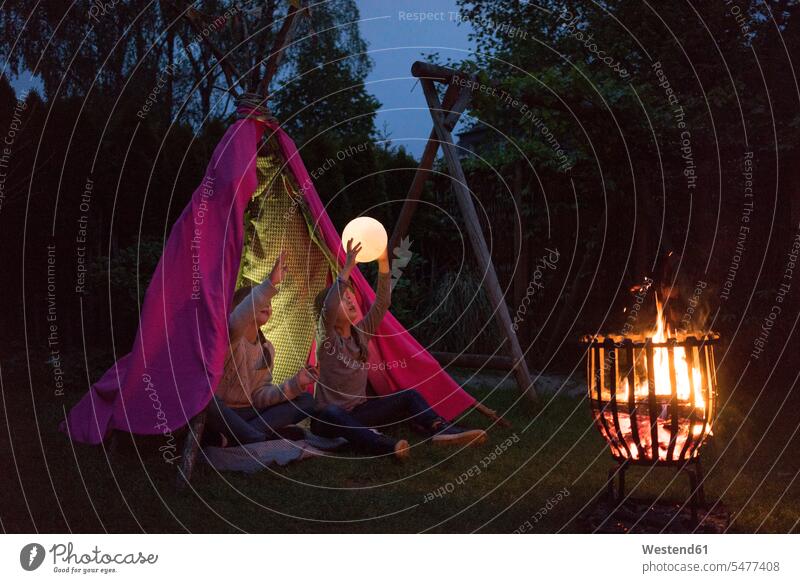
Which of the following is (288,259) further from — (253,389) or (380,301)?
(253,389)

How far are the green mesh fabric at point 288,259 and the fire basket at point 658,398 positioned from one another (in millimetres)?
2420

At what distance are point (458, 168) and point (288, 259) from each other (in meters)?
1.28

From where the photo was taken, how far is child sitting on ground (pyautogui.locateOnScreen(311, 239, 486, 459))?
4.81 metres

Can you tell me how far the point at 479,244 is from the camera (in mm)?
5410

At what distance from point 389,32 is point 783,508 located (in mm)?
3350

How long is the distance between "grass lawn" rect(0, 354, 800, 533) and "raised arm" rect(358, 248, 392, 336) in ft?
2.80

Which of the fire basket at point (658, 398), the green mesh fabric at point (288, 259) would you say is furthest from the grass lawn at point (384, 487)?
the green mesh fabric at point (288, 259)

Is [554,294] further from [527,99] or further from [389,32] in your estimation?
[389,32]

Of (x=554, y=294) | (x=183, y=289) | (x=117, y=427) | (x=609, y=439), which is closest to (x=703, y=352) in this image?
(x=609, y=439)

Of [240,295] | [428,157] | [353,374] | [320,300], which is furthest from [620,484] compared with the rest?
[428,157]

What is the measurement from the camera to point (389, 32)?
16.2 ft

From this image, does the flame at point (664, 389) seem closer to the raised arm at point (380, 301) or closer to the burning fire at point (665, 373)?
the burning fire at point (665, 373)

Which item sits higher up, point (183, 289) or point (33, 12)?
point (33, 12)

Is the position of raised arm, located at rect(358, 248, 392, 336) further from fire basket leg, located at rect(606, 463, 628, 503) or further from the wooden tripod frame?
fire basket leg, located at rect(606, 463, 628, 503)
